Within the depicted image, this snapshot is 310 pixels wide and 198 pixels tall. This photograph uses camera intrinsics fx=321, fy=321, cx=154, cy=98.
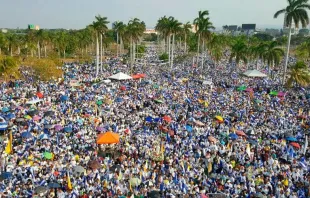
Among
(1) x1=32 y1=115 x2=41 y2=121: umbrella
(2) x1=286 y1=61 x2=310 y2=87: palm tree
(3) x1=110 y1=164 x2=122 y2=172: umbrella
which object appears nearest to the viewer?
(3) x1=110 y1=164 x2=122 y2=172: umbrella

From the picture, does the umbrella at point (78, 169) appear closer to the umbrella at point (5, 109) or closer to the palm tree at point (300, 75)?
the umbrella at point (5, 109)

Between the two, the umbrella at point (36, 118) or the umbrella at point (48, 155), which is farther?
the umbrella at point (36, 118)

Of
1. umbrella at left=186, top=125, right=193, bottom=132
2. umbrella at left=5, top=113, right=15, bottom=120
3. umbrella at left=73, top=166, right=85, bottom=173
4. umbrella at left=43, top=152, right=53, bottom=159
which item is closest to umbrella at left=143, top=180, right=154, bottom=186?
umbrella at left=73, top=166, right=85, bottom=173

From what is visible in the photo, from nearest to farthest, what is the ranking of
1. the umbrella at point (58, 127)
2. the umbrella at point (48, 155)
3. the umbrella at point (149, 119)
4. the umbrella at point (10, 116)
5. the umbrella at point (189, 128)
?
the umbrella at point (48, 155) → the umbrella at point (58, 127) → the umbrella at point (189, 128) → the umbrella at point (10, 116) → the umbrella at point (149, 119)

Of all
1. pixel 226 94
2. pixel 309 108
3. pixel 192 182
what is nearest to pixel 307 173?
pixel 192 182

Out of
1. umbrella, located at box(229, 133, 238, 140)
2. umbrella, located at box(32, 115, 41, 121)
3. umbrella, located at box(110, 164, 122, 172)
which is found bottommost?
umbrella, located at box(110, 164, 122, 172)

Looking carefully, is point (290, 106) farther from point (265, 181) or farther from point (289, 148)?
point (265, 181)

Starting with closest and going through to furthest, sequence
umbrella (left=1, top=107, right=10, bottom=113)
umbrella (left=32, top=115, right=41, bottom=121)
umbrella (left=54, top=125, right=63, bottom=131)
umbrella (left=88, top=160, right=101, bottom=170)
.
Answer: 1. umbrella (left=88, top=160, right=101, bottom=170)
2. umbrella (left=54, top=125, right=63, bottom=131)
3. umbrella (left=32, top=115, right=41, bottom=121)
4. umbrella (left=1, top=107, right=10, bottom=113)

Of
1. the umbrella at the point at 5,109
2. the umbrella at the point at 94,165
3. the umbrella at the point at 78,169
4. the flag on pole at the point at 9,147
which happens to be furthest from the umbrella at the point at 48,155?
the umbrella at the point at 5,109

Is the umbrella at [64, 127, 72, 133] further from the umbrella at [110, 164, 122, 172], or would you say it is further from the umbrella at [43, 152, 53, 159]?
the umbrella at [110, 164, 122, 172]
